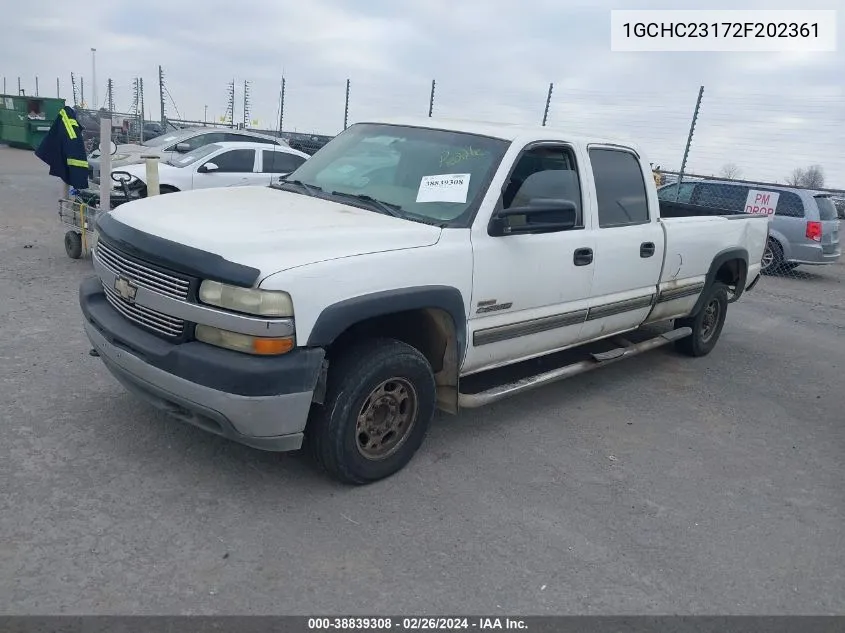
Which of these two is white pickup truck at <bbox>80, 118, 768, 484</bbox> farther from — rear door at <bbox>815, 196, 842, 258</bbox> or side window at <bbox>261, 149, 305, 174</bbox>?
rear door at <bbox>815, 196, 842, 258</bbox>

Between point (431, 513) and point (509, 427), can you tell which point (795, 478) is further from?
point (431, 513)

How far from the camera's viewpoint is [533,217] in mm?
4105

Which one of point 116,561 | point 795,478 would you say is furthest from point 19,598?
point 795,478

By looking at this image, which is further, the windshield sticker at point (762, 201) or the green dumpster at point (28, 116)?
the green dumpster at point (28, 116)

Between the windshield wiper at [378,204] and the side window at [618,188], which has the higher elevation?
the side window at [618,188]

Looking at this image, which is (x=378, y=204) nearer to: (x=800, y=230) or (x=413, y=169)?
(x=413, y=169)

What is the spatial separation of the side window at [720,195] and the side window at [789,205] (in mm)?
624

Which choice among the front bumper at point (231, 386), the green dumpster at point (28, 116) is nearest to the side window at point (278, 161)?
the front bumper at point (231, 386)

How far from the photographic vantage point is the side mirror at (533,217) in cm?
403

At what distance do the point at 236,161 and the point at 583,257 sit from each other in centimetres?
929

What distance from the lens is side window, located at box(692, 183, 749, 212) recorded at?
1370cm

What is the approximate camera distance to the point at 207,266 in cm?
322

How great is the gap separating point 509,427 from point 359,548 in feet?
5.93

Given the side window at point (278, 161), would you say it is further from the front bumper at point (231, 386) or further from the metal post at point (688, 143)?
the front bumper at point (231, 386)
